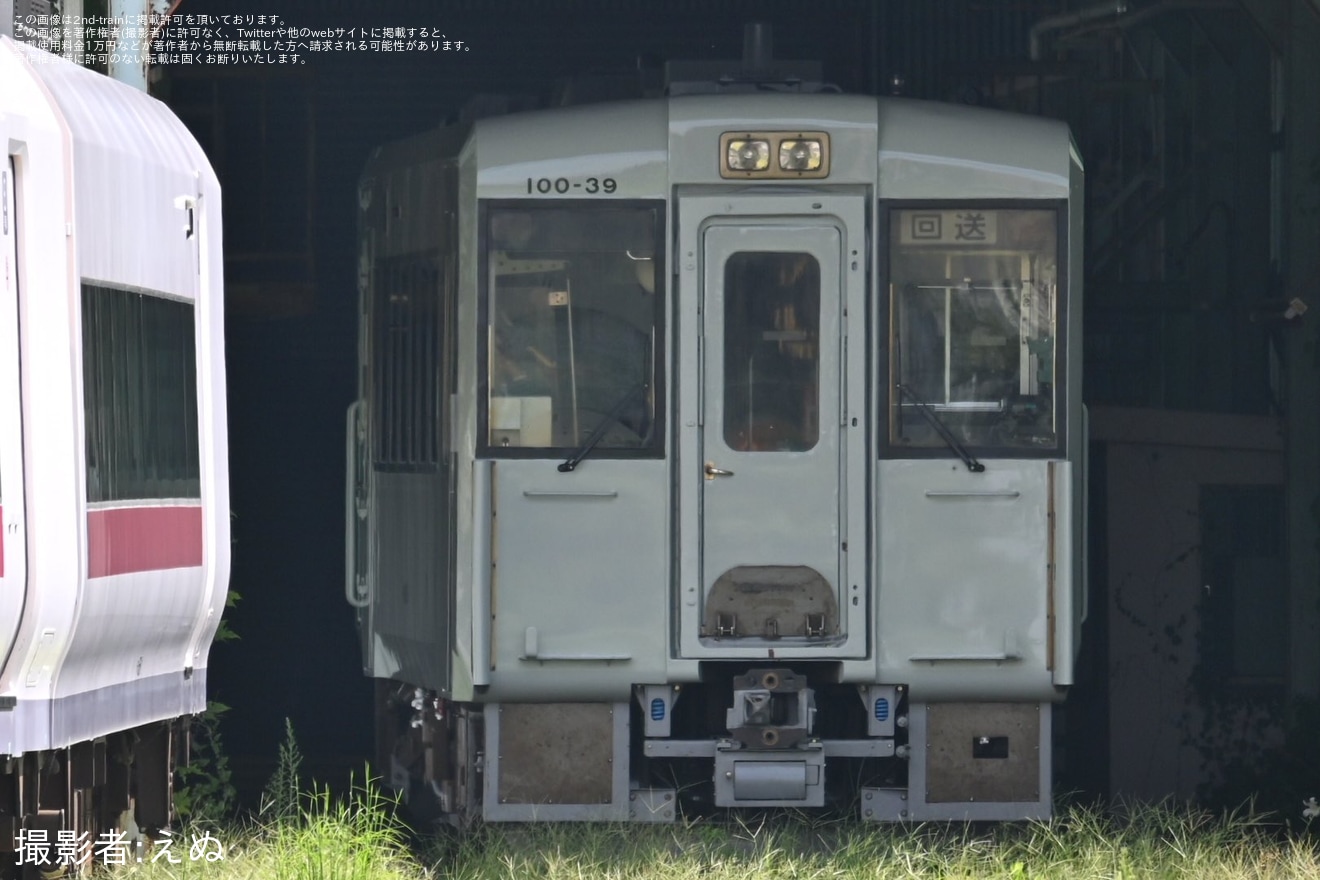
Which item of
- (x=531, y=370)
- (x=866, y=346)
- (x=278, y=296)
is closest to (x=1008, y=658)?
(x=866, y=346)

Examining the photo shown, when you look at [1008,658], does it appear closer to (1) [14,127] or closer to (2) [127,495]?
(2) [127,495]

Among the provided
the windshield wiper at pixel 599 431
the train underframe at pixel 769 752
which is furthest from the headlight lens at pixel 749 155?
the train underframe at pixel 769 752

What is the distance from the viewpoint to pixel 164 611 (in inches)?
321

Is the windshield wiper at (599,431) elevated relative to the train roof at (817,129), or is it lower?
lower

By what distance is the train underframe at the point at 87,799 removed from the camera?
7387 millimetres

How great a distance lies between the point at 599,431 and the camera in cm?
883

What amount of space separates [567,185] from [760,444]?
1226 mm

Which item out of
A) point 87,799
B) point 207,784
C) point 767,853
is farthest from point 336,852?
point 207,784

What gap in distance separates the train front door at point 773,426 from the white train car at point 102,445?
6.01ft

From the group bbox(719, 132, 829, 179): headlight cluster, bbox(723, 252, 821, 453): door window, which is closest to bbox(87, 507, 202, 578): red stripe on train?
bbox(723, 252, 821, 453): door window

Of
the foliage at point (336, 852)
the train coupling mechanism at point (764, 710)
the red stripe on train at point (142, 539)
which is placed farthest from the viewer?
the train coupling mechanism at point (764, 710)

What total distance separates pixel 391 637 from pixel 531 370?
1594 millimetres

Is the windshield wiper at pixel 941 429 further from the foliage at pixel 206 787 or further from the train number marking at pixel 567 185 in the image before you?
the foliage at pixel 206 787

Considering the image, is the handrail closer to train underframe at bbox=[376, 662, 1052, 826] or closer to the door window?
train underframe at bbox=[376, 662, 1052, 826]
